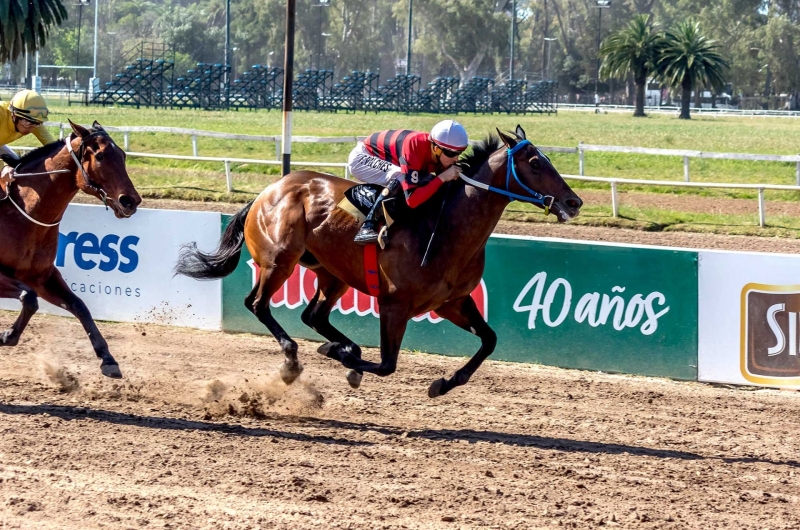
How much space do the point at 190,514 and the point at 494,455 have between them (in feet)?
6.75

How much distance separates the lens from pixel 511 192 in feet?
21.2

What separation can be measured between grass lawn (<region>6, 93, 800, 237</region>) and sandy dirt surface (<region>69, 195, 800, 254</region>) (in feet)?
1.17

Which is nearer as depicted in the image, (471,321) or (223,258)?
(471,321)

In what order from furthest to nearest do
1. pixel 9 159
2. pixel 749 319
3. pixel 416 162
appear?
1. pixel 749 319
2. pixel 9 159
3. pixel 416 162

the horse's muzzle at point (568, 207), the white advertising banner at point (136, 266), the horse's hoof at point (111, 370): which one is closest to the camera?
the horse's muzzle at point (568, 207)

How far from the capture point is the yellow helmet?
23.8 ft

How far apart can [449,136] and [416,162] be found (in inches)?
11.4

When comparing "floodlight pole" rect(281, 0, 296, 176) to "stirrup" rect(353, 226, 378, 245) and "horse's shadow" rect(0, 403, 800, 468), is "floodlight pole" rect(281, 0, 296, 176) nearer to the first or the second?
"stirrup" rect(353, 226, 378, 245)

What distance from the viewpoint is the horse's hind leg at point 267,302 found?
288 inches

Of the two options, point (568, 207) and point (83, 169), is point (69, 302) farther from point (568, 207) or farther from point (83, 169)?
point (568, 207)

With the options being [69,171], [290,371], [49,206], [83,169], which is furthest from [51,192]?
[290,371]

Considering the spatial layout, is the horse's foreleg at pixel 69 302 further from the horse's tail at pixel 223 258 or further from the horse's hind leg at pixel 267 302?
the horse's hind leg at pixel 267 302

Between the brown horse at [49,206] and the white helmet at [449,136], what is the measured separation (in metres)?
A: 2.11

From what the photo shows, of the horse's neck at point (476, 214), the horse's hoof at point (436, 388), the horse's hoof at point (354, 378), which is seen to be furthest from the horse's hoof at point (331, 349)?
the horse's neck at point (476, 214)
